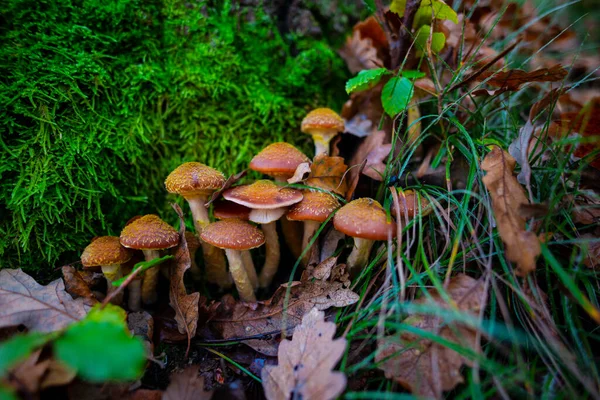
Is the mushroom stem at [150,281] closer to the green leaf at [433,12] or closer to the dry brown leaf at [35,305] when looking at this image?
the dry brown leaf at [35,305]

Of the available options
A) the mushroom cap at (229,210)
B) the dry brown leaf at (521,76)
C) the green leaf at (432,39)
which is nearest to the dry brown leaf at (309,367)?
the mushroom cap at (229,210)

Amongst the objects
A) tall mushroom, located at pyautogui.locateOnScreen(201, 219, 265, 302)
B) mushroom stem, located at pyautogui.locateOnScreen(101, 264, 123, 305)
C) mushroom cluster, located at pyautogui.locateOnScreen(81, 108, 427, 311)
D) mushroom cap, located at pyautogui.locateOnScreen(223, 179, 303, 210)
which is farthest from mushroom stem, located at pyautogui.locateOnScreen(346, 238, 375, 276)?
mushroom stem, located at pyautogui.locateOnScreen(101, 264, 123, 305)

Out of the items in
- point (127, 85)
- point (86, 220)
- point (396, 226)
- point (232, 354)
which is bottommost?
point (232, 354)

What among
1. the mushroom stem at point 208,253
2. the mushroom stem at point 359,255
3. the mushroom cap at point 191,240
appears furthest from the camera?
the mushroom stem at point 208,253

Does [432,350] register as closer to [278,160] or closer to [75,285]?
[278,160]

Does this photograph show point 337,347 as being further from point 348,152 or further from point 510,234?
point 348,152

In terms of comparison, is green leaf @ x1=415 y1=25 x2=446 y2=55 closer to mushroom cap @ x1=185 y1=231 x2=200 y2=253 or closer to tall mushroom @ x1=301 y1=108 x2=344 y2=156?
tall mushroom @ x1=301 y1=108 x2=344 y2=156

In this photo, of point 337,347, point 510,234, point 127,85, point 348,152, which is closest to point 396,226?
point 510,234
